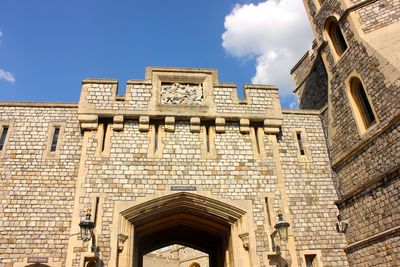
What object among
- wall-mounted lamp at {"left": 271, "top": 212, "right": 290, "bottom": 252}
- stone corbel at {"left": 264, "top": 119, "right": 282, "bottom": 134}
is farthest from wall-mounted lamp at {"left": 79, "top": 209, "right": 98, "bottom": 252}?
stone corbel at {"left": 264, "top": 119, "right": 282, "bottom": 134}

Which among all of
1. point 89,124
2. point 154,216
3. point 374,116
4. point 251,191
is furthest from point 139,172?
point 374,116

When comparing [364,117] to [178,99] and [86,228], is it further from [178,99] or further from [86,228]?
[86,228]

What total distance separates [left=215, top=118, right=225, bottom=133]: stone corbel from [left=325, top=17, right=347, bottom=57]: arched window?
16.0ft

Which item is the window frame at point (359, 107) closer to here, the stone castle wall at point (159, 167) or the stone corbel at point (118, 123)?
the stone castle wall at point (159, 167)

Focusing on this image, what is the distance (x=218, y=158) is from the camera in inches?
428

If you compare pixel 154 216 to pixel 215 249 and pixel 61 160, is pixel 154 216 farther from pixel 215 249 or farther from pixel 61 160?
pixel 215 249

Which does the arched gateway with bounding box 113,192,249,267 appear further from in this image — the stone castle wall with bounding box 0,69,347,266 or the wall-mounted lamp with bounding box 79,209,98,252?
the wall-mounted lamp with bounding box 79,209,98,252

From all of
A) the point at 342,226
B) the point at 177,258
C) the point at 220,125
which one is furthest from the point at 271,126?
the point at 177,258

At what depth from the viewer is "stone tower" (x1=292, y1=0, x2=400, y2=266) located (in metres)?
8.71

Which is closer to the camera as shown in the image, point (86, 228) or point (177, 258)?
point (86, 228)

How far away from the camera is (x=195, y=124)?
11.2 metres

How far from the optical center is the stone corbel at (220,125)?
11.2 metres

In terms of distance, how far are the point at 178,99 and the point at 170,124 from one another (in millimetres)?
1024

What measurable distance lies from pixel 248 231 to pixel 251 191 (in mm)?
1250
